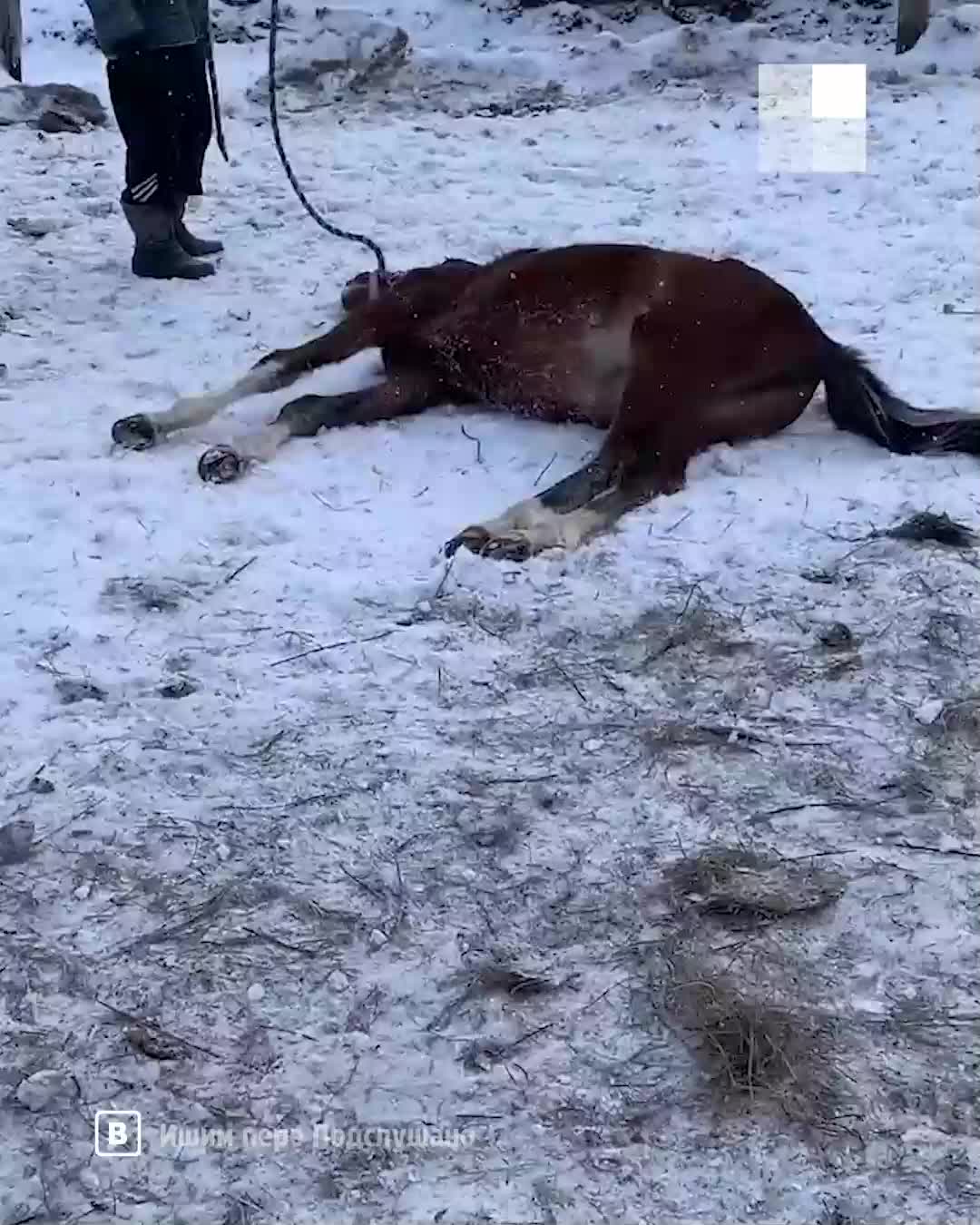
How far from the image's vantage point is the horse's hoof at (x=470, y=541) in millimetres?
3664

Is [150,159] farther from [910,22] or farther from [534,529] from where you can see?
[910,22]

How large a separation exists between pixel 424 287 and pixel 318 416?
57 cm

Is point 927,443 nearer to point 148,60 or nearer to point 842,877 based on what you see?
point 842,877

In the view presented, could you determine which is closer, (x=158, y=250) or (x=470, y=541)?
(x=470, y=541)

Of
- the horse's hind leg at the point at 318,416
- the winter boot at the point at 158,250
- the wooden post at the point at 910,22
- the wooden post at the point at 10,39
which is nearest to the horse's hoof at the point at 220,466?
the horse's hind leg at the point at 318,416

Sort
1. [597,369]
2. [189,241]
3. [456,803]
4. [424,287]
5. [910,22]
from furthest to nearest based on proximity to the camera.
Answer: [910,22]
[189,241]
[424,287]
[597,369]
[456,803]

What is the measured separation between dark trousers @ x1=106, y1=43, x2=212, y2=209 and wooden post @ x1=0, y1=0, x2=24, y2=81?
3109 mm

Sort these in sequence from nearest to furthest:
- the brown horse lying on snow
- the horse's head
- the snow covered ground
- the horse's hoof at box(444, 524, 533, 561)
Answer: the snow covered ground < the horse's hoof at box(444, 524, 533, 561) < the brown horse lying on snow < the horse's head

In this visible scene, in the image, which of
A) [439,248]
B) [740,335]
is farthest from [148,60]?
[740,335]

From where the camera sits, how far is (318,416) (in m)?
4.46

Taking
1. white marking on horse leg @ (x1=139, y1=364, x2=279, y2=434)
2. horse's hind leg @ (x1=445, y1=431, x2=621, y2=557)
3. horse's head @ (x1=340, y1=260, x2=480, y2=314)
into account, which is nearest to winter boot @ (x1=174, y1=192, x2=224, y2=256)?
horse's head @ (x1=340, y1=260, x2=480, y2=314)

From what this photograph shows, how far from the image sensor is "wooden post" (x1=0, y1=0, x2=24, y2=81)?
27.7ft

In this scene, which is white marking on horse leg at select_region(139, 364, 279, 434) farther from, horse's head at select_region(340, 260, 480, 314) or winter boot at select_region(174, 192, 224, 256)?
winter boot at select_region(174, 192, 224, 256)

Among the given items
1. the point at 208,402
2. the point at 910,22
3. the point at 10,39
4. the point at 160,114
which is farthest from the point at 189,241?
the point at 910,22
